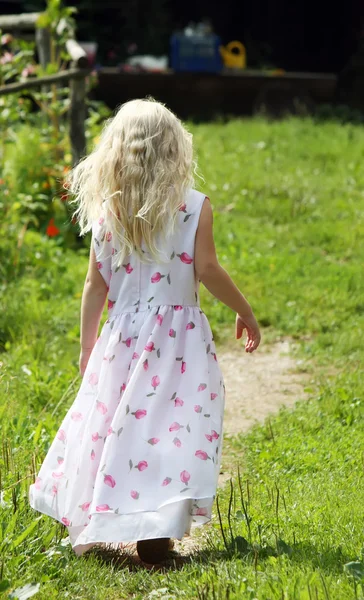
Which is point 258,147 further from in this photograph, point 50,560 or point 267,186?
point 50,560

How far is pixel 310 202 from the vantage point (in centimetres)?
727

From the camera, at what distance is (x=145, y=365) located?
8.99 feet

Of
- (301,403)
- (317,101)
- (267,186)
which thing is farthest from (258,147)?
(301,403)

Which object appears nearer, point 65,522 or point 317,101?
point 65,522

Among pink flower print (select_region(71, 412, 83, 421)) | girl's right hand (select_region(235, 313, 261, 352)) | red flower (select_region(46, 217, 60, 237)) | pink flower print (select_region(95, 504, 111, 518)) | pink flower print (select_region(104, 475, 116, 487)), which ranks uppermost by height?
girl's right hand (select_region(235, 313, 261, 352))

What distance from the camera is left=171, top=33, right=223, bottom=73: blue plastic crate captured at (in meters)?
12.1

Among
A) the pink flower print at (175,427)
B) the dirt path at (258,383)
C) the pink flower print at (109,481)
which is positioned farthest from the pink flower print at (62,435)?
the dirt path at (258,383)

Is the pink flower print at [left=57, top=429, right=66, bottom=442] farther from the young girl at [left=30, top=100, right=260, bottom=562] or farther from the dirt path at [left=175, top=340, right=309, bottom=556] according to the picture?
the dirt path at [left=175, top=340, right=309, bottom=556]

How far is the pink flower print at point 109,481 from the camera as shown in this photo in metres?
2.66

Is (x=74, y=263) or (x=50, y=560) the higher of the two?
(x=50, y=560)

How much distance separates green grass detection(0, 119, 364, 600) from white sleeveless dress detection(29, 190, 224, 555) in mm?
133

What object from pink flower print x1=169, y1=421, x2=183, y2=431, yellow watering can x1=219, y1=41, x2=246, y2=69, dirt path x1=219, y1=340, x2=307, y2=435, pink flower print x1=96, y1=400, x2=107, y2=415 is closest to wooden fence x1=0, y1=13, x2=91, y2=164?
dirt path x1=219, y1=340, x2=307, y2=435

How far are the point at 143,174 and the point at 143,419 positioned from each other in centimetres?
75

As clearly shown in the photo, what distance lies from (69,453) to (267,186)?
16.9 ft
